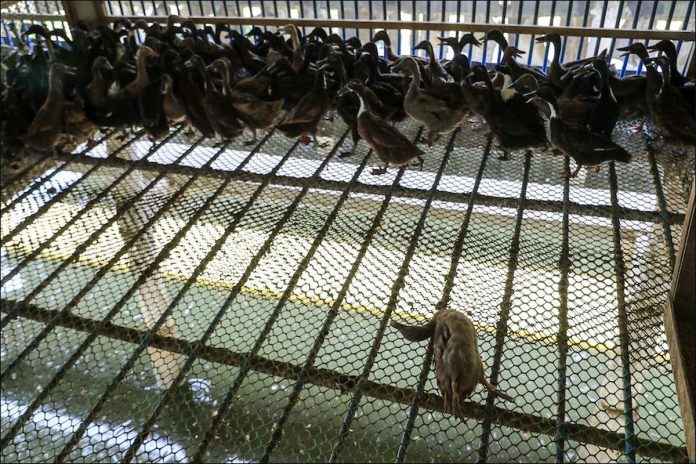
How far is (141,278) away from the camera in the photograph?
3277 mm

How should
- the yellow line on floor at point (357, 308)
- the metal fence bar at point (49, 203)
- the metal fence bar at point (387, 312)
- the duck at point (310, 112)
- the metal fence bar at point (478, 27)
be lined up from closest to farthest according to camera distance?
the metal fence bar at point (387, 312), the yellow line on floor at point (357, 308), the metal fence bar at point (49, 203), the duck at point (310, 112), the metal fence bar at point (478, 27)

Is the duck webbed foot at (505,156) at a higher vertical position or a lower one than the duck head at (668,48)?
lower

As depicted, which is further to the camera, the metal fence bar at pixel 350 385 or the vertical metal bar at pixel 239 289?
the vertical metal bar at pixel 239 289

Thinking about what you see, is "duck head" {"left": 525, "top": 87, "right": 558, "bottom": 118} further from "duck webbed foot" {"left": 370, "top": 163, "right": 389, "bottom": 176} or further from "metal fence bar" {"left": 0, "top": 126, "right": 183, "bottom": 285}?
"metal fence bar" {"left": 0, "top": 126, "right": 183, "bottom": 285}

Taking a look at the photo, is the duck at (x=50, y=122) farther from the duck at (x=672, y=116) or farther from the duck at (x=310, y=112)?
the duck at (x=672, y=116)

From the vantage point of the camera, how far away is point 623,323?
2.76 meters

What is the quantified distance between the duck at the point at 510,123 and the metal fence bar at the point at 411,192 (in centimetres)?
59

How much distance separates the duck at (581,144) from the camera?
3.76m

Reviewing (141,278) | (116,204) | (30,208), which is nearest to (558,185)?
(141,278)

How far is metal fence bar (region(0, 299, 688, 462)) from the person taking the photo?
2.31m

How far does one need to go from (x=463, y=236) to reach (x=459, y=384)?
1156 mm

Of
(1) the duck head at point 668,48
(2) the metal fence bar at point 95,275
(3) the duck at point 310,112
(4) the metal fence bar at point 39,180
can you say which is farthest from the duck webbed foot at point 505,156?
(4) the metal fence bar at point 39,180

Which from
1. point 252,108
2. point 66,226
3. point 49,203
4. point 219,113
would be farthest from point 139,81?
point 66,226

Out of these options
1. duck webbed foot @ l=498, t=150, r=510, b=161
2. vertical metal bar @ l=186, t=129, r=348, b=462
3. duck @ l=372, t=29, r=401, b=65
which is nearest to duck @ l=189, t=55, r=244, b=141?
vertical metal bar @ l=186, t=129, r=348, b=462
